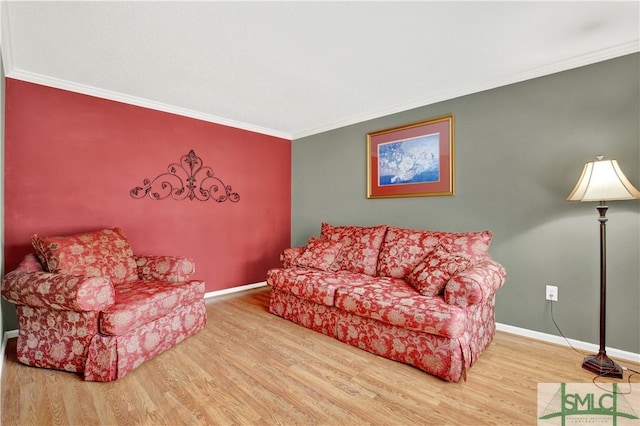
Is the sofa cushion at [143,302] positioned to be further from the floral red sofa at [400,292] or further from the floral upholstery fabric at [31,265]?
the floral red sofa at [400,292]

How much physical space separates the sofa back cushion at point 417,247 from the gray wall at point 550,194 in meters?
0.40

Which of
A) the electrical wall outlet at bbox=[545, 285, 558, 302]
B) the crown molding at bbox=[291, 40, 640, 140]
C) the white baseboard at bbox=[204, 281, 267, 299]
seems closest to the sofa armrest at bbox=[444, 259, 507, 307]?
the electrical wall outlet at bbox=[545, 285, 558, 302]

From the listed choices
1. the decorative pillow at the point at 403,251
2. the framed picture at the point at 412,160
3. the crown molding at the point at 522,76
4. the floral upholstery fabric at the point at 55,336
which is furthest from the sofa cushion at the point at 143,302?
the crown molding at the point at 522,76

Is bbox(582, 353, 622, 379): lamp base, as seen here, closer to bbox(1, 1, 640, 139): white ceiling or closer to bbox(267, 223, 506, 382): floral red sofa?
bbox(267, 223, 506, 382): floral red sofa

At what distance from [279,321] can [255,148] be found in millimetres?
2434

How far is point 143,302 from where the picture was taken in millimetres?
2082

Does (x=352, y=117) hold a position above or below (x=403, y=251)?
above

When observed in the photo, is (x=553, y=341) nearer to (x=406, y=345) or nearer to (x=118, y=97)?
(x=406, y=345)

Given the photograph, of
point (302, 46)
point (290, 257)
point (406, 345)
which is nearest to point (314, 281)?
point (290, 257)

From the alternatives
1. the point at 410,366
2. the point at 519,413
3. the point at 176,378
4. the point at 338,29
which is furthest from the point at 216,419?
the point at 338,29

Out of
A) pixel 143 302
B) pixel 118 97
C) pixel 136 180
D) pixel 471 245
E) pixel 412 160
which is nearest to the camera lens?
pixel 143 302

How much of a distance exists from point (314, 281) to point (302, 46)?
1919 millimetres

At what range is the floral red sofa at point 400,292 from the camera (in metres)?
1.96

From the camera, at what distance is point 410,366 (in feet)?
6.91
